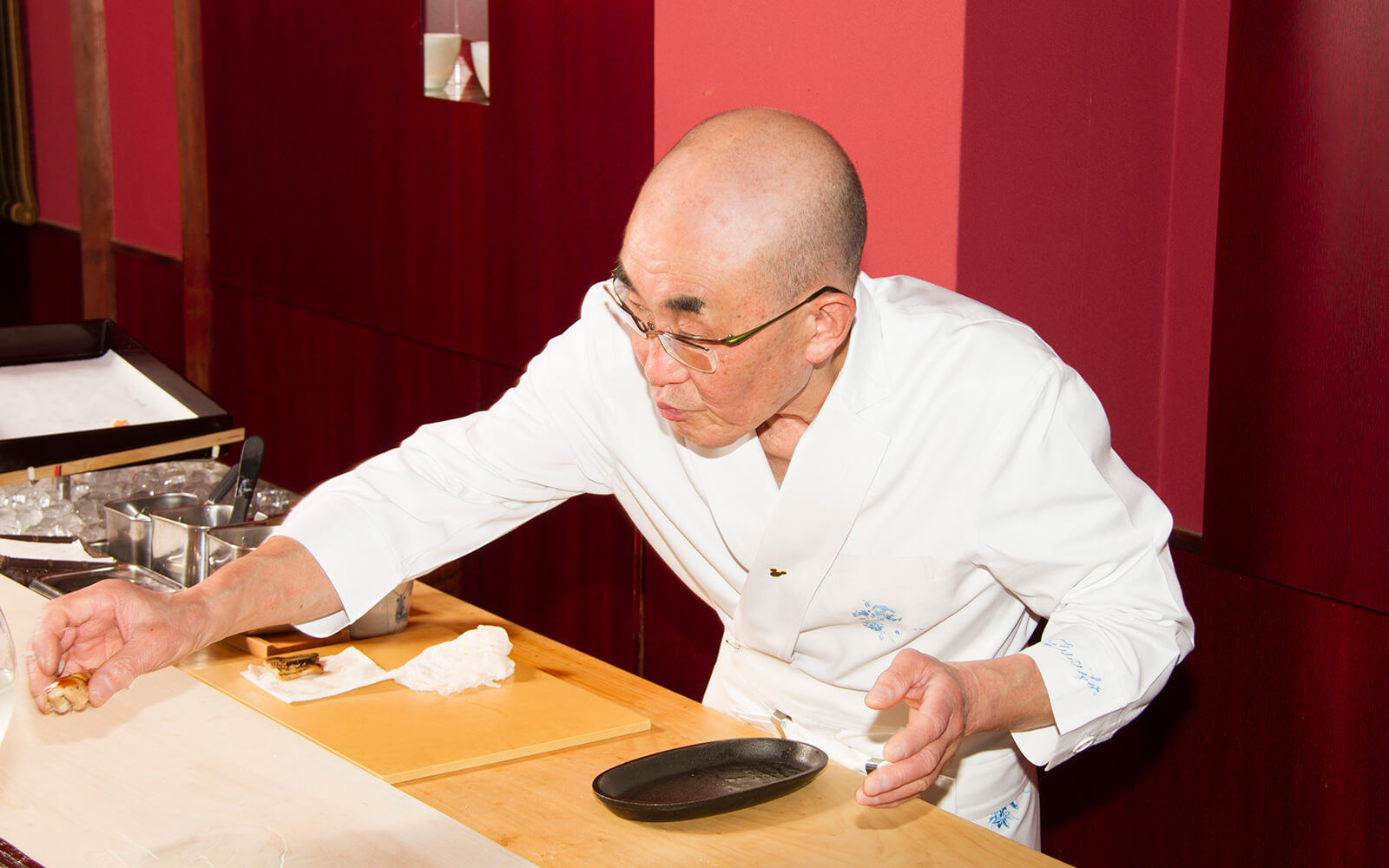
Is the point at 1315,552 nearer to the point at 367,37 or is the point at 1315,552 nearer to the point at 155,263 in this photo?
the point at 367,37

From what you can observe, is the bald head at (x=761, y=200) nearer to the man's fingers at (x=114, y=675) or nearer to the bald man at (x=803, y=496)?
the bald man at (x=803, y=496)

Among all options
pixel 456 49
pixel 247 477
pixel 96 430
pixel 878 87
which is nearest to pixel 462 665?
pixel 247 477

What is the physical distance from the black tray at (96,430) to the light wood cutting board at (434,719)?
2.74 ft

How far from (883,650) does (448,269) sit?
2373 millimetres

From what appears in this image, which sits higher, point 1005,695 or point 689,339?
point 689,339

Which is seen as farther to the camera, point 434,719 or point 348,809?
point 434,719

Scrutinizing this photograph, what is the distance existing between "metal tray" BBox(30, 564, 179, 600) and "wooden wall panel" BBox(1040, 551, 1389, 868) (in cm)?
167

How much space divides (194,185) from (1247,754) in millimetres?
3879

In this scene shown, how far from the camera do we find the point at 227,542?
1.84m

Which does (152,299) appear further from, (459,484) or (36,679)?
(36,679)

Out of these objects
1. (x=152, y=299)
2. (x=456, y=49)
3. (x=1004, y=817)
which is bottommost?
(x=1004, y=817)

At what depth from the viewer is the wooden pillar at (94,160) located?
17.4ft

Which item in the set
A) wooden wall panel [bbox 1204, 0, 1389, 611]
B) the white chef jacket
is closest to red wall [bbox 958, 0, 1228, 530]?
wooden wall panel [bbox 1204, 0, 1389, 611]

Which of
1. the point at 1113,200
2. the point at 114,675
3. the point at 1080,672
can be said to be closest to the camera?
the point at 114,675
